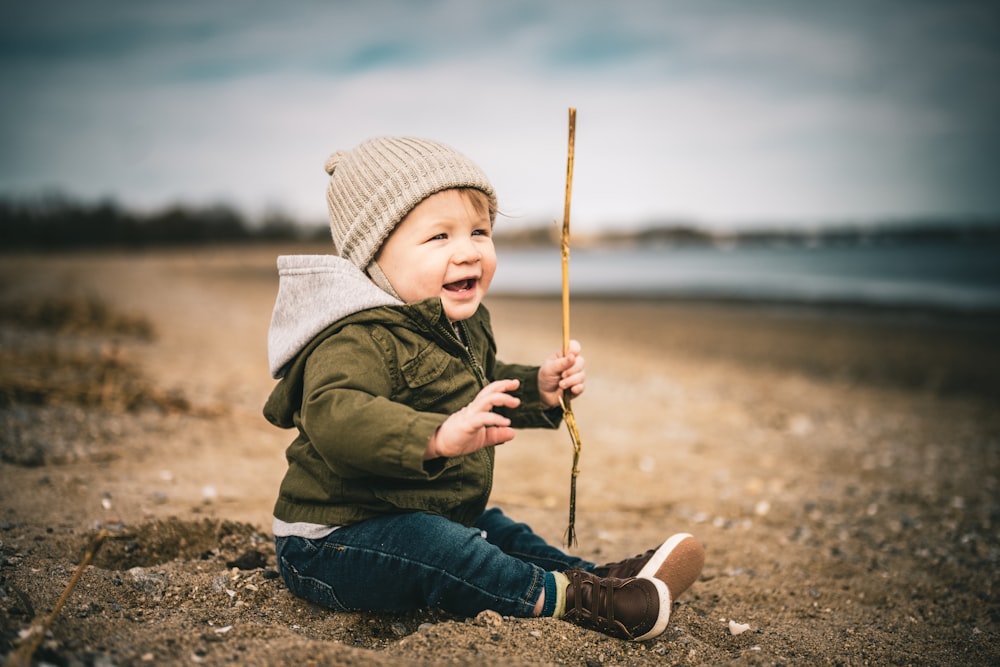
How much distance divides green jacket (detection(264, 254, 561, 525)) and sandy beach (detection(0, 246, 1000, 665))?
0.44 m

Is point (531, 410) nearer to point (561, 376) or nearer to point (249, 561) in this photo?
point (561, 376)

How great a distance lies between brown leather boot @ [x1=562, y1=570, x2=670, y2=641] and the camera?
238 centimetres

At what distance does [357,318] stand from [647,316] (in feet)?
52.7

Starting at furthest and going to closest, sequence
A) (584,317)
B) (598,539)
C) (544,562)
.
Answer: (584,317) → (598,539) → (544,562)

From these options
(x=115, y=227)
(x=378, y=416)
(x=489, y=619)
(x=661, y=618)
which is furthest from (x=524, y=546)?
(x=115, y=227)

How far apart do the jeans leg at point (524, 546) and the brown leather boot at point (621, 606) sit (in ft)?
1.08

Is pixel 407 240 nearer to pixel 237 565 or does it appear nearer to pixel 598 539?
pixel 237 565

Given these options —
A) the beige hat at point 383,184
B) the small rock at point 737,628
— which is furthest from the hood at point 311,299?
the small rock at point 737,628

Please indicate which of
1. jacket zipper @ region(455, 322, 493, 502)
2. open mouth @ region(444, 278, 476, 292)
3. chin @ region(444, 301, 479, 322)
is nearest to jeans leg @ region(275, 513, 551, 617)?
jacket zipper @ region(455, 322, 493, 502)

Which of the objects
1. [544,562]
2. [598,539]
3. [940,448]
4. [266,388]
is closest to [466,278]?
[544,562]

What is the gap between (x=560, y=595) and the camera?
8.10ft

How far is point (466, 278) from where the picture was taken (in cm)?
260

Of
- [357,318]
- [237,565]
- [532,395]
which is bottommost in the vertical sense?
[237,565]

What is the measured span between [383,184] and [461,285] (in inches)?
19.0
